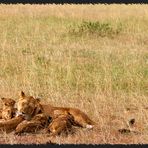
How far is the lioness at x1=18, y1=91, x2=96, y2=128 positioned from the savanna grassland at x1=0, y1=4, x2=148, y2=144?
22 cm

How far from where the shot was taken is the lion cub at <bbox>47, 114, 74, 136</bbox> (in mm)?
9180

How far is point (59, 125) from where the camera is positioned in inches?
362

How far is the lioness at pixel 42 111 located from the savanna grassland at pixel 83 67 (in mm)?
219

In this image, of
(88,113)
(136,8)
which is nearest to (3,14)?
(136,8)

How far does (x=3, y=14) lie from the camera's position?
2600 centimetres

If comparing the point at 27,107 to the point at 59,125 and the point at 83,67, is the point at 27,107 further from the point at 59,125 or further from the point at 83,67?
the point at 83,67

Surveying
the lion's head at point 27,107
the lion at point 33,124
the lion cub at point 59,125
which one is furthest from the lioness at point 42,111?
the lion cub at point 59,125

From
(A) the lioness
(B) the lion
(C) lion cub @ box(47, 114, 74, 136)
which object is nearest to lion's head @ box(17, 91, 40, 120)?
(A) the lioness

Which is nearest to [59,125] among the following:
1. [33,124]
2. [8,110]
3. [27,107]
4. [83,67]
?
[33,124]

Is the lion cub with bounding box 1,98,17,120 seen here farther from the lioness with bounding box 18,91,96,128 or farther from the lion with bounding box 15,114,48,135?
the lion with bounding box 15,114,48,135

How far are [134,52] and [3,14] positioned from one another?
972 centimetres

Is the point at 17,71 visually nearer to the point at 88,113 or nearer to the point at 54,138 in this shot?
the point at 88,113

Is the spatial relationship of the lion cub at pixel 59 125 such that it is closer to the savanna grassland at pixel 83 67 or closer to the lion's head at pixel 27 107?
the savanna grassland at pixel 83 67

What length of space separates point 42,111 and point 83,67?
549 cm
